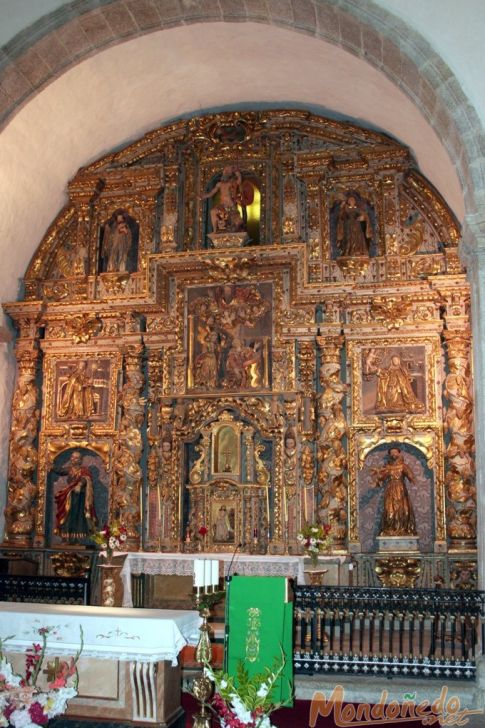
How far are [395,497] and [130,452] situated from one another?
4486mm

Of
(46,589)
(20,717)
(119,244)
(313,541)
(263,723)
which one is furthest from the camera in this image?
(119,244)

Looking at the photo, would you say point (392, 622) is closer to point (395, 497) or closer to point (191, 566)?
point (191, 566)

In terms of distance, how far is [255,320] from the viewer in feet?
45.9

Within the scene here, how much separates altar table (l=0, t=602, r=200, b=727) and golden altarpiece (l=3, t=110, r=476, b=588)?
6613 millimetres

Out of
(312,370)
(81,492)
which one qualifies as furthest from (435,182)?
(81,492)

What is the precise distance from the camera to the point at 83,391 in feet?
47.4

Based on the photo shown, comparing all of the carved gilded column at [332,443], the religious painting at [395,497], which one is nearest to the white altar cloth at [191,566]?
Result: the carved gilded column at [332,443]

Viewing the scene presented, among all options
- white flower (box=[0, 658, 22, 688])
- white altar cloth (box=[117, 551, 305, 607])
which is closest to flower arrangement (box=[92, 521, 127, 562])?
white altar cloth (box=[117, 551, 305, 607])

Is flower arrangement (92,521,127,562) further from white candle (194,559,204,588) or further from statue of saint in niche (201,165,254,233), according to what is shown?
white candle (194,559,204,588)

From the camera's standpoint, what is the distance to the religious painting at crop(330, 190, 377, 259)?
13.9 m

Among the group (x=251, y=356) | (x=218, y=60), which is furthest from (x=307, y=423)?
(x=218, y=60)

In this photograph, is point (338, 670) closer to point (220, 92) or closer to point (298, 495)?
point (298, 495)

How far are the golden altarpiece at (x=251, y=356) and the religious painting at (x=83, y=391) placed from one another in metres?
0.04

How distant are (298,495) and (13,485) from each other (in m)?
5.01
